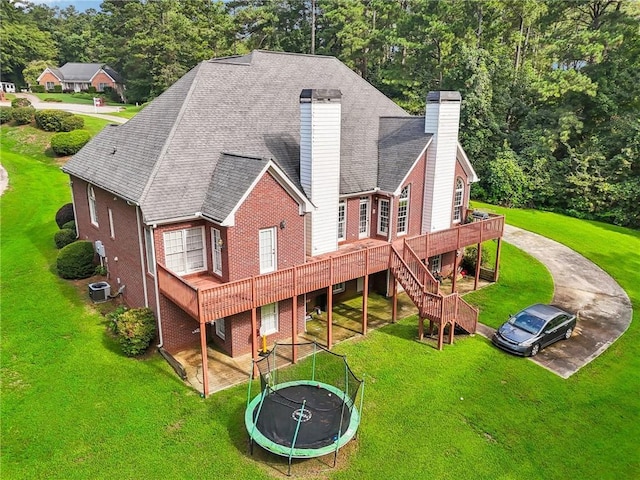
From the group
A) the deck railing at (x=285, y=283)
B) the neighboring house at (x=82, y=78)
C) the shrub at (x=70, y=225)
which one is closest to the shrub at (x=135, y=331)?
the deck railing at (x=285, y=283)

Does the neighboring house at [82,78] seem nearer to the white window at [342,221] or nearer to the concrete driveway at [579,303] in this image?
the white window at [342,221]

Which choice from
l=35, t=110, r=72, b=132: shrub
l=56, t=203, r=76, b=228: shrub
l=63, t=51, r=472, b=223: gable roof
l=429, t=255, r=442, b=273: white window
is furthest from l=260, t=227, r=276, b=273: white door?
l=35, t=110, r=72, b=132: shrub

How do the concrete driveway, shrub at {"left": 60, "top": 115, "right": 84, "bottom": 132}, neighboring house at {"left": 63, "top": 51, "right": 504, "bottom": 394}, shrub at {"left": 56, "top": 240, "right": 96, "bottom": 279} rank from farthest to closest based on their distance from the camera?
shrub at {"left": 60, "top": 115, "right": 84, "bottom": 132}
shrub at {"left": 56, "top": 240, "right": 96, "bottom": 279}
the concrete driveway
neighboring house at {"left": 63, "top": 51, "right": 504, "bottom": 394}

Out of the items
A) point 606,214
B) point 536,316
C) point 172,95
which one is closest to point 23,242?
point 172,95

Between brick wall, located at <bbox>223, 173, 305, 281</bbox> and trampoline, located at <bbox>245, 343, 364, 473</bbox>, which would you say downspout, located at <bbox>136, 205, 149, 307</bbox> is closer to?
brick wall, located at <bbox>223, 173, 305, 281</bbox>

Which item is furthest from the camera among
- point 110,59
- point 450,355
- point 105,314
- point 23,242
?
point 110,59

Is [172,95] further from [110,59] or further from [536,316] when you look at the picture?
[110,59]
